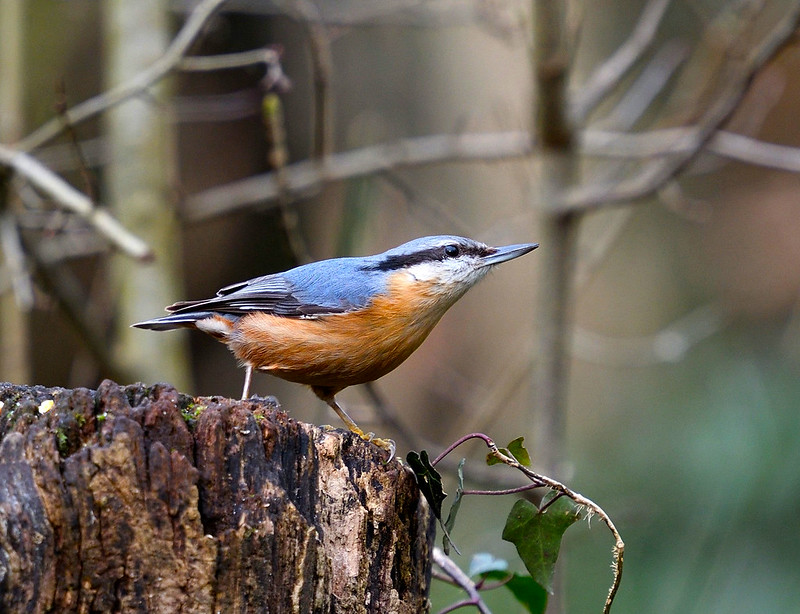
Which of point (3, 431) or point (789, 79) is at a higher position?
point (789, 79)

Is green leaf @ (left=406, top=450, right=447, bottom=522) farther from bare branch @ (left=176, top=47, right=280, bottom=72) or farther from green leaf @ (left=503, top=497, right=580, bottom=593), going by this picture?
bare branch @ (left=176, top=47, right=280, bottom=72)

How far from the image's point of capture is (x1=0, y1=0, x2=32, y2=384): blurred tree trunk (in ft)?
19.2

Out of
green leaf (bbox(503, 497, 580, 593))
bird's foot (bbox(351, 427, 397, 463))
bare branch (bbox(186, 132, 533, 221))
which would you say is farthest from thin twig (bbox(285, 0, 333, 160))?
green leaf (bbox(503, 497, 580, 593))

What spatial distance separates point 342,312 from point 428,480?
4.49ft

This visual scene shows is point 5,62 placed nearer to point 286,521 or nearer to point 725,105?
point 725,105

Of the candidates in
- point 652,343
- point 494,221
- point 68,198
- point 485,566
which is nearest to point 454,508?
point 485,566

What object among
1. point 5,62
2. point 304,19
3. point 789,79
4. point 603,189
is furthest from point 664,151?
point 789,79

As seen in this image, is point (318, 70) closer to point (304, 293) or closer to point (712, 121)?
point (304, 293)

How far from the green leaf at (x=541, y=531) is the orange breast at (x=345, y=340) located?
4.28ft

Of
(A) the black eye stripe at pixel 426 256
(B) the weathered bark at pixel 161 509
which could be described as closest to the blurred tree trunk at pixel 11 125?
(A) the black eye stripe at pixel 426 256

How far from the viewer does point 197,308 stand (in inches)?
160

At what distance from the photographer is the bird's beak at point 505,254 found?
4.01m

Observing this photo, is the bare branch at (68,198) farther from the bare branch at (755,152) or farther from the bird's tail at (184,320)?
the bare branch at (755,152)

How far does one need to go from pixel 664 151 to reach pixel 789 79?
509 centimetres
